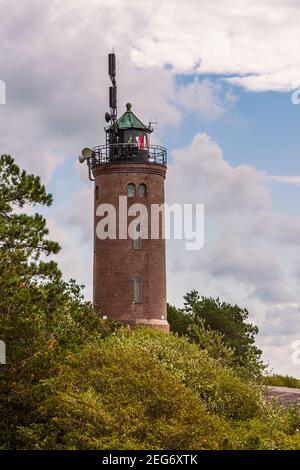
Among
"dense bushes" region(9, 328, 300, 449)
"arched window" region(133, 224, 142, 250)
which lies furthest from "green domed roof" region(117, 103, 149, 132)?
"dense bushes" region(9, 328, 300, 449)

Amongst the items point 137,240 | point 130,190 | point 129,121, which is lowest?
point 137,240

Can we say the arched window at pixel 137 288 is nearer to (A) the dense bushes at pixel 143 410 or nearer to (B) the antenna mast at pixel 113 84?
(B) the antenna mast at pixel 113 84

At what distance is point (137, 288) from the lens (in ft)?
202

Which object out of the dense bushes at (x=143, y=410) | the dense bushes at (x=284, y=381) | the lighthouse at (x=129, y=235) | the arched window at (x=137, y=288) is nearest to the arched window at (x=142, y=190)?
the lighthouse at (x=129, y=235)

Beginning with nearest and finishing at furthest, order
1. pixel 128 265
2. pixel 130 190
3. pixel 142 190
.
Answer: pixel 128 265 → pixel 130 190 → pixel 142 190

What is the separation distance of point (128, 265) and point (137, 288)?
164cm

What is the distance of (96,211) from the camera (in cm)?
6325

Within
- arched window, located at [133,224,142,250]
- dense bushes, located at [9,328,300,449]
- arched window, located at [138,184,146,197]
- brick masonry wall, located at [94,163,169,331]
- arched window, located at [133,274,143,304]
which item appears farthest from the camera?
arched window, located at [138,184,146,197]

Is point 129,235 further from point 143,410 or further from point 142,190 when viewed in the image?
point 143,410

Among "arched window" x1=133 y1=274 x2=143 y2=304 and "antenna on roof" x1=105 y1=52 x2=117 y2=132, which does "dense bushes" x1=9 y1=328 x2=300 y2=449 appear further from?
"antenna on roof" x1=105 y1=52 x2=117 y2=132

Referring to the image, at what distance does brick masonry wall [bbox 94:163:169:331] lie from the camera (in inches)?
2413

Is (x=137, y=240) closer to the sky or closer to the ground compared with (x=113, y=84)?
closer to the ground

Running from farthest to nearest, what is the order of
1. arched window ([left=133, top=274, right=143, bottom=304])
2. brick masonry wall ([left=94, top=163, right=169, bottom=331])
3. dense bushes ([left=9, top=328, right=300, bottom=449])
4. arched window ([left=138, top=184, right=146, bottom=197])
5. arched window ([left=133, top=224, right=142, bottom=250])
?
arched window ([left=138, top=184, right=146, bottom=197]) → arched window ([left=133, top=224, right=142, bottom=250]) → arched window ([left=133, top=274, right=143, bottom=304]) → brick masonry wall ([left=94, top=163, right=169, bottom=331]) → dense bushes ([left=9, top=328, right=300, bottom=449])

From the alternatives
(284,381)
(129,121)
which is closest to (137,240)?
(129,121)
